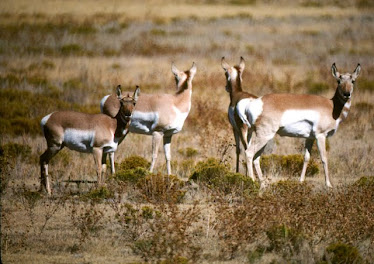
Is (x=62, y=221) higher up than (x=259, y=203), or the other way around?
(x=259, y=203)

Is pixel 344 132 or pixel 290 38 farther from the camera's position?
pixel 290 38

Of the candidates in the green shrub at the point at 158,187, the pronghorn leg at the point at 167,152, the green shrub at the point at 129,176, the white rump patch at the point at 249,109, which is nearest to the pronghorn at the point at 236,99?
the white rump patch at the point at 249,109

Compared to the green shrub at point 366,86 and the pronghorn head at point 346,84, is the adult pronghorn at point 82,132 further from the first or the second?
the green shrub at point 366,86

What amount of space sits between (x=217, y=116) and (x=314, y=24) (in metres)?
25.7

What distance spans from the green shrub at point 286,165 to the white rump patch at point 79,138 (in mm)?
4049

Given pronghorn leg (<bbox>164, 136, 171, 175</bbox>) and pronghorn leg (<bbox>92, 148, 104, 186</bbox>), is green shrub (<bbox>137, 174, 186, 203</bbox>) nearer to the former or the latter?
pronghorn leg (<bbox>92, 148, 104, 186</bbox>)

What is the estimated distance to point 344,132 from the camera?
1734cm

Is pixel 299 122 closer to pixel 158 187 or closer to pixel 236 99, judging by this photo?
pixel 236 99

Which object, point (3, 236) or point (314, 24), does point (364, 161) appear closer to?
point (3, 236)

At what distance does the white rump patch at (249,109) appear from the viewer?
37.0ft

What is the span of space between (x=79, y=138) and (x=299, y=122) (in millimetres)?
3693

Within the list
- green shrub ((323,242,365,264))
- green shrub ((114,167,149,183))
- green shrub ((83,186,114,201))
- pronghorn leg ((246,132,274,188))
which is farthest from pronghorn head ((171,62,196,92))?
green shrub ((323,242,365,264))

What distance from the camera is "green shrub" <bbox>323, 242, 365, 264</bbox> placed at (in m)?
7.59

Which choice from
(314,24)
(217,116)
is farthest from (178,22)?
(217,116)
